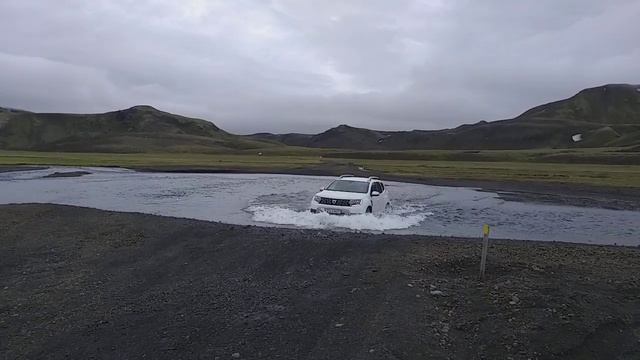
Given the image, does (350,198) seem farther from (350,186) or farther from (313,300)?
(313,300)

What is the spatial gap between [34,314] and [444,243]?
8.66 metres

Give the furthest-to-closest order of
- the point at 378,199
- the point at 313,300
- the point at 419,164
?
the point at 419,164 → the point at 378,199 → the point at 313,300

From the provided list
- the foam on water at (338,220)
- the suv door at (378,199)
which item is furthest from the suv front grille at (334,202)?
the suv door at (378,199)

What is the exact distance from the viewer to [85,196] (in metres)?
28.9

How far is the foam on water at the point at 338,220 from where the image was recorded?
1727cm

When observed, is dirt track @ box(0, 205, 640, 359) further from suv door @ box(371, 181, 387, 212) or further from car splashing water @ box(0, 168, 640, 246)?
suv door @ box(371, 181, 387, 212)

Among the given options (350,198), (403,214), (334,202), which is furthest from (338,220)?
(403,214)

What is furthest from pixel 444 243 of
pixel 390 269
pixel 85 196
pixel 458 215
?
pixel 85 196

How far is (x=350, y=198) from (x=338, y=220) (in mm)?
985

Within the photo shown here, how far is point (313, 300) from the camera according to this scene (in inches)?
305

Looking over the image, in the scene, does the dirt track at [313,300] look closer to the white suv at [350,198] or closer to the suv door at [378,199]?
the white suv at [350,198]

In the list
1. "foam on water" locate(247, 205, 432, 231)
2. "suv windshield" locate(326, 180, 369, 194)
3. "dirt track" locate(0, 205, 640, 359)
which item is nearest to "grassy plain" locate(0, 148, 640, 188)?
"foam on water" locate(247, 205, 432, 231)

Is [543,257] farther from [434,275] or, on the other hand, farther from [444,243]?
[434,275]

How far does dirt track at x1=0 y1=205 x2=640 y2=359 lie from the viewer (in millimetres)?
6055
